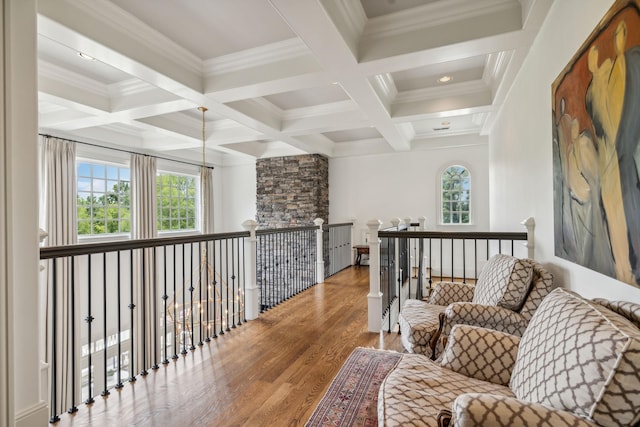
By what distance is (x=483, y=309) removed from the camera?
1.95 m

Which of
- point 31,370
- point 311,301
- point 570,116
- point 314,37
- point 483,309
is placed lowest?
point 311,301

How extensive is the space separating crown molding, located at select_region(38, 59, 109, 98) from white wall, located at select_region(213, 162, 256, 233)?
4203mm

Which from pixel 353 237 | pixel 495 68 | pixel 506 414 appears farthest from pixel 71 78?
pixel 353 237

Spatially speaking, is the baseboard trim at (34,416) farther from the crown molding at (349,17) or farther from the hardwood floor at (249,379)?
the crown molding at (349,17)

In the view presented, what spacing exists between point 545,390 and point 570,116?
4.84 feet

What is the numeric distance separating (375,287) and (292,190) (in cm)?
449

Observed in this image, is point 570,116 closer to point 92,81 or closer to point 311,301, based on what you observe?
point 311,301

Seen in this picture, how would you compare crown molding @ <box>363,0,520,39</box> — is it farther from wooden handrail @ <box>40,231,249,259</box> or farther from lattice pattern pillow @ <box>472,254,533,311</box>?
wooden handrail @ <box>40,231,249,259</box>

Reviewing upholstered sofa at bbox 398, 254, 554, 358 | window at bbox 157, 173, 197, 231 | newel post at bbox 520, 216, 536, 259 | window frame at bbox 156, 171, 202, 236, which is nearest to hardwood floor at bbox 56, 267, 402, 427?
upholstered sofa at bbox 398, 254, 554, 358

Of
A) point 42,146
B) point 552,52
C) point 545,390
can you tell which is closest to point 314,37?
point 552,52

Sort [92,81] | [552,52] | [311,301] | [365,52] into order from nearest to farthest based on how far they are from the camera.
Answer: [552,52], [365,52], [92,81], [311,301]

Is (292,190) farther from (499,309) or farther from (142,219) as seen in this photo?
(499,309)

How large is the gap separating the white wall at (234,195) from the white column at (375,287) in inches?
209

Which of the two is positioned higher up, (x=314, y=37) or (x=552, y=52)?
(x=314, y=37)
